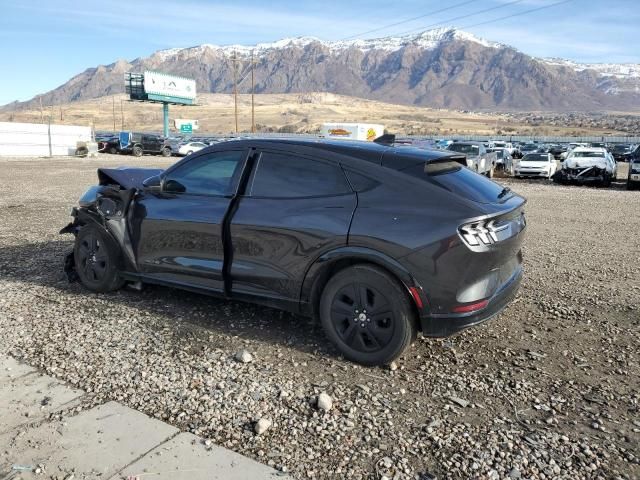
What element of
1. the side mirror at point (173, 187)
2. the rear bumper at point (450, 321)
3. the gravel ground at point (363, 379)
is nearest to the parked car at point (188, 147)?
the gravel ground at point (363, 379)

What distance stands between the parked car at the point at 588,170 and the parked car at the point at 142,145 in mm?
30303

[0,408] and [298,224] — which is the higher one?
[298,224]

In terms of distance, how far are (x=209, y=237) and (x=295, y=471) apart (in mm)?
2421

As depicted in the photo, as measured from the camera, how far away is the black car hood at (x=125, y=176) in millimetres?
5750

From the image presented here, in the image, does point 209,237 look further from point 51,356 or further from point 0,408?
point 0,408

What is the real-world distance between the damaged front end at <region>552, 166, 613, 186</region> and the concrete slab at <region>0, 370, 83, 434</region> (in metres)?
21.6

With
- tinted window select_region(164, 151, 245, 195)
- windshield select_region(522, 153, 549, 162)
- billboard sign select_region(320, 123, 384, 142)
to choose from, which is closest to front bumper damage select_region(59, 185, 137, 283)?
tinted window select_region(164, 151, 245, 195)

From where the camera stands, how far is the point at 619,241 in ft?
30.8

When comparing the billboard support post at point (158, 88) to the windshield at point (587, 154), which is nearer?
the windshield at point (587, 154)

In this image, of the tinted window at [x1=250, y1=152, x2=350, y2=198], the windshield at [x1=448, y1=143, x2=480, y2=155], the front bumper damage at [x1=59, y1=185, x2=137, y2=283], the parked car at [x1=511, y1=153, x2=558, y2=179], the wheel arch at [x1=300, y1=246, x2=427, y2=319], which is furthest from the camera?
the windshield at [x1=448, y1=143, x2=480, y2=155]

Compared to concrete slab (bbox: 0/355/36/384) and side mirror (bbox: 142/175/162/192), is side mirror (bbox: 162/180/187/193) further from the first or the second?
concrete slab (bbox: 0/355/36/384)

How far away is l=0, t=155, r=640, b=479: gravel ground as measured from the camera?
3.18m

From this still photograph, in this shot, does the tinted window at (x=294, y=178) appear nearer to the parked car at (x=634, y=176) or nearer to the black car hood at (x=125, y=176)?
the black car hood at (x=125, y=176)

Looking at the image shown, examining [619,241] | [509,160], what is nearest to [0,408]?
[619,241]
